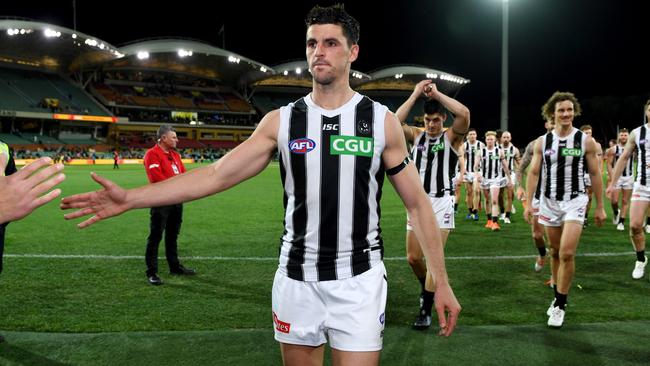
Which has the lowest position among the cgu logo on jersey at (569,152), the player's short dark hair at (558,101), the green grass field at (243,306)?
the green grass field at (243,306)

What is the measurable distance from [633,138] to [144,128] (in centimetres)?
6661

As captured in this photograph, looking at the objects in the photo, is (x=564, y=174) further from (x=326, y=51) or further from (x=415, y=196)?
(x=326, y=51)

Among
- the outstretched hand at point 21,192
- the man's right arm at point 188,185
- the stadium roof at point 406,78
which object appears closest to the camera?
the outstretched hand at point 21,192

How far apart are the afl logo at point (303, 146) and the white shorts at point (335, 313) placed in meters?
0.64

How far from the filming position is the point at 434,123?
564 cm

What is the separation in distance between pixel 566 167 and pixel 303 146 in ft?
13.9

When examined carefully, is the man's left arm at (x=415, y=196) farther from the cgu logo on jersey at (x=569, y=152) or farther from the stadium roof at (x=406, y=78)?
the stadium roof at (x=406, y=78)

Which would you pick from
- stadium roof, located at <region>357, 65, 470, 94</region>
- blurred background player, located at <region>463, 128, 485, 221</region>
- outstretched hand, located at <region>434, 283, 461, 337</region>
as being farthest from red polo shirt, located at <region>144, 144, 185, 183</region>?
stadium roof, located at <region>357, 65, 470, 94</region>

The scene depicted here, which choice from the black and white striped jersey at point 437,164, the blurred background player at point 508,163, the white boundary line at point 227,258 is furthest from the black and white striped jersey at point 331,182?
the blurred background player at point 508,163

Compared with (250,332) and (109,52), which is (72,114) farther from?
(250,332)

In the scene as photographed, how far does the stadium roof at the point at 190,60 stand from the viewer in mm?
60688

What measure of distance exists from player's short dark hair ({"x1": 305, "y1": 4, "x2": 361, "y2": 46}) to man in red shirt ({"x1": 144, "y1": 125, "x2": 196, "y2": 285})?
485 cm

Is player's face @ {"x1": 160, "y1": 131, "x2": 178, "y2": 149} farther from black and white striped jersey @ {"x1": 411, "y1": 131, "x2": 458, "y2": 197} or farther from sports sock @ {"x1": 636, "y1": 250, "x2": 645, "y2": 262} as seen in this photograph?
sports sock @ {"x1": 636, "y1": 250, "x2": 645, "y2": 262}

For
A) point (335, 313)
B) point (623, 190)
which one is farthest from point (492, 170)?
point (335, 313)
